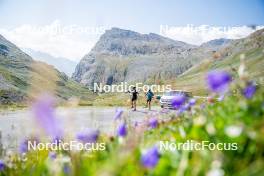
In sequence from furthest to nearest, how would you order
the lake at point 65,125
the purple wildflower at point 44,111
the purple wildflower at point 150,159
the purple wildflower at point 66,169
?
the purple wildflower at point 66,169 → the purple wildflower at point 150,159 → the lake at point 65,125 → the purple wildflower at point 44,111

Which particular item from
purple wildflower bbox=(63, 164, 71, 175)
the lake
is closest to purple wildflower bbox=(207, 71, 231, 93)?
the lake

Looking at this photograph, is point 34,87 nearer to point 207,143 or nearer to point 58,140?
point 207,143

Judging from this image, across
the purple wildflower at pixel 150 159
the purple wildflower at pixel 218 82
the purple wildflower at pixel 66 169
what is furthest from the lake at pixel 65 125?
the purple wildflower at pixel 218 82

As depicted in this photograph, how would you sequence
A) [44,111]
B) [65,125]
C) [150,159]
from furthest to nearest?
[150,159], [65,125], [44,111]

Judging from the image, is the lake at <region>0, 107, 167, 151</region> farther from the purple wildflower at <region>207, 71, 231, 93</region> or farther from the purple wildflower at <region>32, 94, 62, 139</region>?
the purple wildflower at <region>207, 71, 231, 93</region>

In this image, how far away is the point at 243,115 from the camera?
3.42 meters

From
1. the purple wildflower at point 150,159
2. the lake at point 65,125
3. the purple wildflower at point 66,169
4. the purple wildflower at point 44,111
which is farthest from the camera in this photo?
the purple wildflower at point 66,169

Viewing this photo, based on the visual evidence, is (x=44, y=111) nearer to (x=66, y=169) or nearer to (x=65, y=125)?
(x=65, y=125)

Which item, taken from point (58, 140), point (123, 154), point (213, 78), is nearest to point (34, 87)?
point (123, 154)

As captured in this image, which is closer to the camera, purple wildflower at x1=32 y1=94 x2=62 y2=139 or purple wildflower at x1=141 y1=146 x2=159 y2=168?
purple wildflower at x1=32 y1=94 x2=62 y2=139

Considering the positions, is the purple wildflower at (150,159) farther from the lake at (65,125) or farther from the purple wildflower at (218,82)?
the purple wildflower at (218,82)

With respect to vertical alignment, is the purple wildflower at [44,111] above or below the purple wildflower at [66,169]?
above

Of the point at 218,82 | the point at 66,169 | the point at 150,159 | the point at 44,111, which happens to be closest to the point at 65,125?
the point at 44,111

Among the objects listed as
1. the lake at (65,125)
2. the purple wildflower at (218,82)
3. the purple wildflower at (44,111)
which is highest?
the purple wildflower at (218,82)
